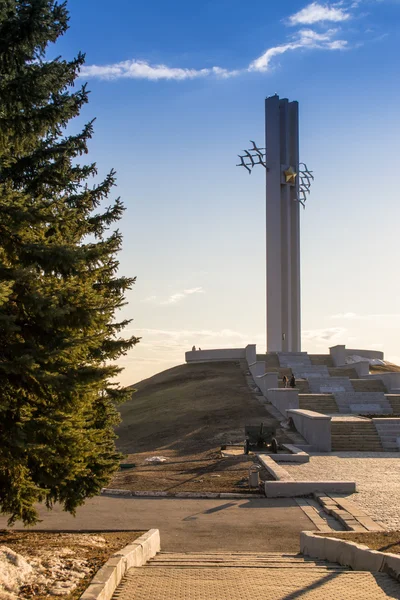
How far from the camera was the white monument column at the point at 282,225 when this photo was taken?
4562 cm

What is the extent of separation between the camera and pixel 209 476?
1627 centimetres

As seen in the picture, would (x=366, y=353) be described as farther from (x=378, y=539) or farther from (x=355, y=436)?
(x=378, y=539)

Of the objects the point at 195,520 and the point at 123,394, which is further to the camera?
the point at 195,520

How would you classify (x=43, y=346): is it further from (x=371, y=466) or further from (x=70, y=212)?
(x=371, y=466)

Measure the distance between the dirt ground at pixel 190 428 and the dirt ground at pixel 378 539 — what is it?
3441 millimetres

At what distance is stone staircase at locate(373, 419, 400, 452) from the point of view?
73.9 feet

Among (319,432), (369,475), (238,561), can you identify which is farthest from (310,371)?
(238,561)

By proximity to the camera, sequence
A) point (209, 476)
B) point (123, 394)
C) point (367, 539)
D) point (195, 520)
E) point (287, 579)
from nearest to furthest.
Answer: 1. point (287, 579)
2. point (367, 539)
3. point (123, 394)
4. point (195, 520)
5. point (209, 476)

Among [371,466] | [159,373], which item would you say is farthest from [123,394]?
[159,373]

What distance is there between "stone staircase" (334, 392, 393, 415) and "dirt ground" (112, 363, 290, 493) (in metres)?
3.72

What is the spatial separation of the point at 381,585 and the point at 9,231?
17.2ft

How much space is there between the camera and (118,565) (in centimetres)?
683

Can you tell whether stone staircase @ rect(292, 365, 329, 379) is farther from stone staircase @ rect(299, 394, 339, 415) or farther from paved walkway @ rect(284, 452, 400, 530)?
paved walkway @ rect(284, 452, 400, 530)

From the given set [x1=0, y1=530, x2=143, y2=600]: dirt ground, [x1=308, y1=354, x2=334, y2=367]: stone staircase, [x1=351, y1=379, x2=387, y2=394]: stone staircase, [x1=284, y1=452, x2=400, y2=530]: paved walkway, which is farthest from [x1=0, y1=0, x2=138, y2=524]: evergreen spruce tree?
[x1=308, y1=354, x2=334, y2=367]: stone staircase
